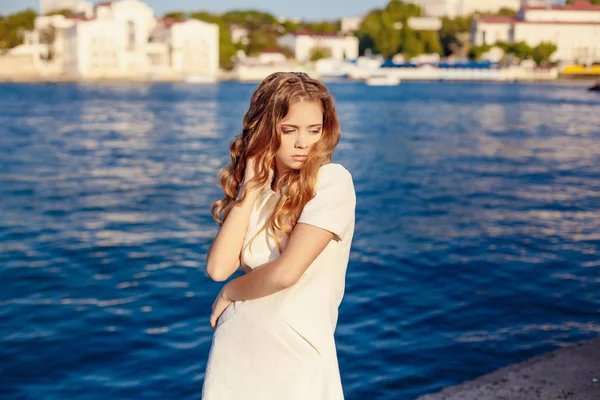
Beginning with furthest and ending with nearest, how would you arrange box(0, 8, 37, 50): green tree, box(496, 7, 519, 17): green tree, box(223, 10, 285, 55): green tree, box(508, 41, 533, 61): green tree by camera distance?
box(496, 7, 519, 17): green tree → box(223, 10, 285, 55): green tree → box(0, 8, 37, 50): green tree → box(508, 41, 533, 61): green tree

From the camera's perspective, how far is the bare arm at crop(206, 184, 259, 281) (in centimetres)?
173

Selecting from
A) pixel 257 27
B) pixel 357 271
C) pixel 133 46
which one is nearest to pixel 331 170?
pixel 357 271

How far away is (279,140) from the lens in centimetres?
174

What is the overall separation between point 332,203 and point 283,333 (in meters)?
0.32

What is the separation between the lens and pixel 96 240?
9727 mm

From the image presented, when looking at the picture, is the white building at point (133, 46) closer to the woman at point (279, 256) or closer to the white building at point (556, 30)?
the white building at point (556, 30)

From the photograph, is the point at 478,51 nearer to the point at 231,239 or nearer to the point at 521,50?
the point at 521,50

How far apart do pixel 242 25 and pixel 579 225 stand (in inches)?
5272

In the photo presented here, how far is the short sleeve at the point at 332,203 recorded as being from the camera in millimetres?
1629

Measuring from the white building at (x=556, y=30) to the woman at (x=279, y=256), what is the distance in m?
118

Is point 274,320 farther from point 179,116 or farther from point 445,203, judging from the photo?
point 179,116

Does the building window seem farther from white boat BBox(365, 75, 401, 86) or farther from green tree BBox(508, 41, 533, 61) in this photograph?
green tree BBox(508, 41, 533, 61)

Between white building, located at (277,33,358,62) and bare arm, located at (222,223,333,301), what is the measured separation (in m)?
122

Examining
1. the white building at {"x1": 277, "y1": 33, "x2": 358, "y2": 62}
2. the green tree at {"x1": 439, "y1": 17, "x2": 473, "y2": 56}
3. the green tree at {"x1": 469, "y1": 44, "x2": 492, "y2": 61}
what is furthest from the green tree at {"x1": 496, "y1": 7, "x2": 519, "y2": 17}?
the white building at {"x1": 277, "y1": 33, "x2": 358, "y2": 62}
